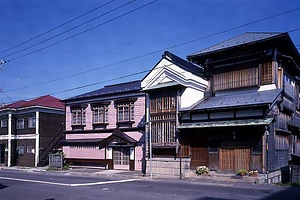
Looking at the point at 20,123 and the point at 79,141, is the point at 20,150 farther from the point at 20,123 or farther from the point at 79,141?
the point at 79,141

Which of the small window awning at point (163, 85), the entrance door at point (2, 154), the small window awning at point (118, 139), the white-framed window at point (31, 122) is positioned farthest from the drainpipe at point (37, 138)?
the small window awning at point (163, 85)

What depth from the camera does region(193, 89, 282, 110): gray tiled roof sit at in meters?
20.4

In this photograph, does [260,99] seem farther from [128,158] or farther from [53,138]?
[53,138]

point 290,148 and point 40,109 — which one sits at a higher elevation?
point 40,109

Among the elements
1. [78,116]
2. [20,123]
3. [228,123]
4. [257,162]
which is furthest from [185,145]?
[20,123]

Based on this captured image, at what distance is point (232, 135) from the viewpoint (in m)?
21.8

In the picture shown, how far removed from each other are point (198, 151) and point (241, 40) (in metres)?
8.44

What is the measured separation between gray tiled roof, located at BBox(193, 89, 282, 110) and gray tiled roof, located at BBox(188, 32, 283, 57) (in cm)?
343

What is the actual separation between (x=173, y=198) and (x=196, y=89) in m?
12.1

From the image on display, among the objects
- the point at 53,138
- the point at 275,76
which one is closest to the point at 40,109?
the point at 53,138

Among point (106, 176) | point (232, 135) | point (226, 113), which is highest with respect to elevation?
point (226, 113)

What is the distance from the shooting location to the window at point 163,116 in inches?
977

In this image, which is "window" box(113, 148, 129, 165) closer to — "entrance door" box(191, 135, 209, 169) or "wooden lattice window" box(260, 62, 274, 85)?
"entrance door" box(191, 135, 209, 169)

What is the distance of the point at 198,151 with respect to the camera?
23.7 m
